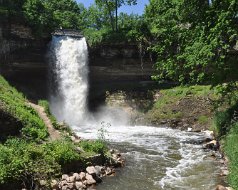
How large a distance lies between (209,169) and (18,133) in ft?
26.6

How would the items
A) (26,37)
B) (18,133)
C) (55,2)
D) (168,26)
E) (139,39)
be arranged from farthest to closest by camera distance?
(55,2) < (139,39) < (26,37) < (168,26) < (18,133)

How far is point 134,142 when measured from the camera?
73.2 feet

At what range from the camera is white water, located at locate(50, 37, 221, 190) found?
14188 millimetres

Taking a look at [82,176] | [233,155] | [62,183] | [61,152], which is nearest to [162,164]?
[233,155]

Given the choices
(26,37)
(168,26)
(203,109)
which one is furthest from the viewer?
(26,37)

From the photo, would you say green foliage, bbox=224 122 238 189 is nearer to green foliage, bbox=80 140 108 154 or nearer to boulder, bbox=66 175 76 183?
green foliage, bbox=80 140 108 154

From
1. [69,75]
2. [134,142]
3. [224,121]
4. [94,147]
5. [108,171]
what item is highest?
[69,75]

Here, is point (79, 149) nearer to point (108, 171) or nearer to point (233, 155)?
point (108, 171)

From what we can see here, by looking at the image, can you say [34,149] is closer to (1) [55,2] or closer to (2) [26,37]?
(2) [26,37]

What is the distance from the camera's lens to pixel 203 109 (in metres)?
30.0

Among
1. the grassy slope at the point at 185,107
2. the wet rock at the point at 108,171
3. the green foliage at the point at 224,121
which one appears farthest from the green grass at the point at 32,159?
the grassy slope at the point at 185,107

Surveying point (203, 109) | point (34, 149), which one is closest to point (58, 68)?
point (203, 109)

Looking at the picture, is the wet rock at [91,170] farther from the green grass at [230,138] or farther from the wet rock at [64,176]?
the green grass at [230,138]

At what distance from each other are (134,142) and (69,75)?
15605mm
